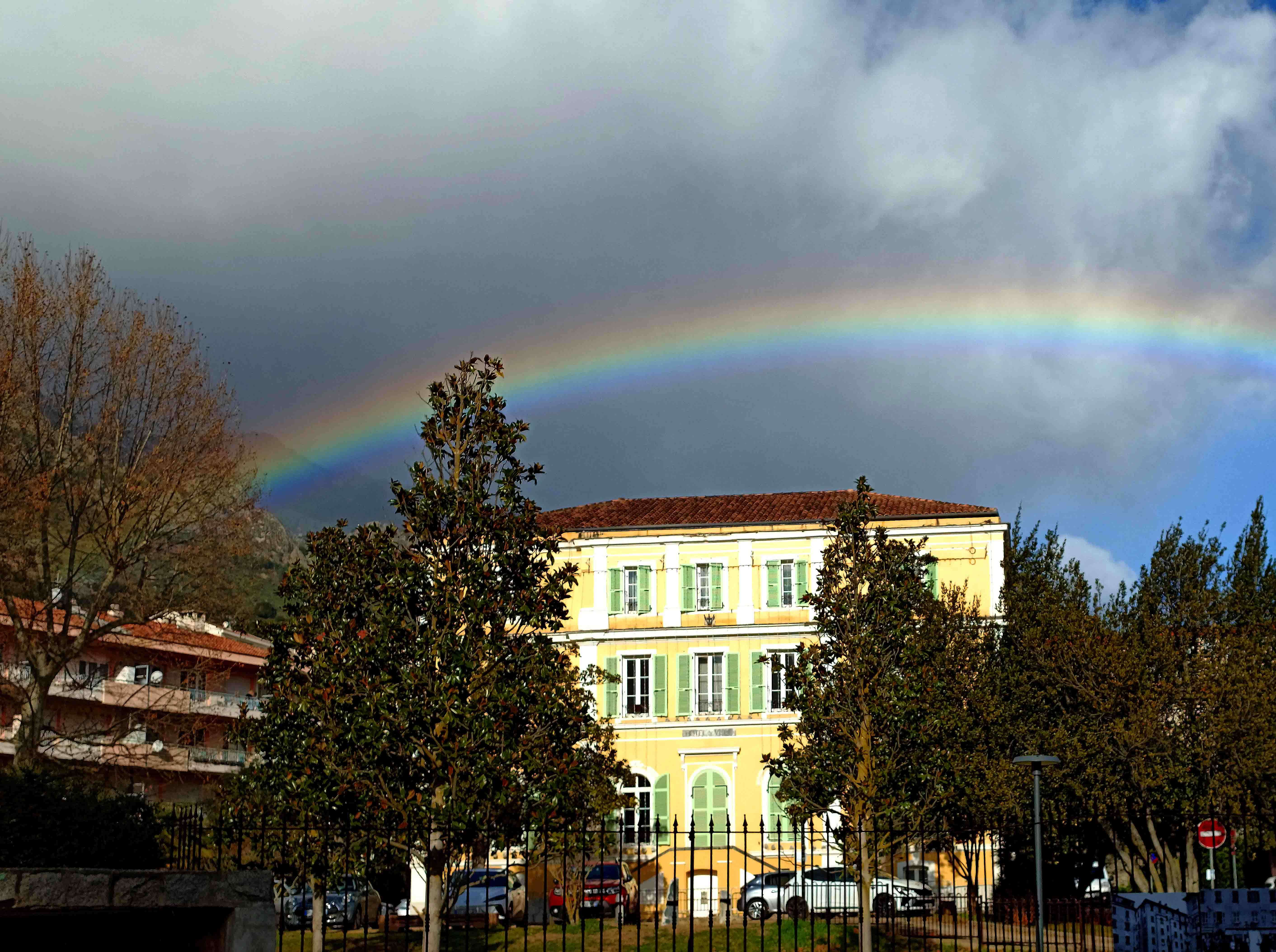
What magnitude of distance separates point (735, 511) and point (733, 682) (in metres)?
7.44

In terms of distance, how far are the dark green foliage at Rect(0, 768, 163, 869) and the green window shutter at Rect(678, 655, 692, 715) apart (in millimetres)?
38460

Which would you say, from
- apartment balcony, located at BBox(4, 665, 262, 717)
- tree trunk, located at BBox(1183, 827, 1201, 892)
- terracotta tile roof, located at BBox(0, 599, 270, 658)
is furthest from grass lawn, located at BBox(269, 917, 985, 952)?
tree trunk, located at BBox(1183, 827, 1201, 892)

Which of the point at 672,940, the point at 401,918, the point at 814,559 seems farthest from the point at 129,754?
the point at 814,559

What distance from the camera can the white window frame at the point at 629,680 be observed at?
52.5m

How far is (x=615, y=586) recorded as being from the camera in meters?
54.1

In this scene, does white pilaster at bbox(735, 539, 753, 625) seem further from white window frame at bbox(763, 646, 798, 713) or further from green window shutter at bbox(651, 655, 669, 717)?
green window shutter at bbox(651, 655, 669, 717)

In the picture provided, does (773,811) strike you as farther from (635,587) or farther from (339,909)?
(339,909)

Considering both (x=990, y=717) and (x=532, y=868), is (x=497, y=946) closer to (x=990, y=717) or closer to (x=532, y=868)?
(x=990, y=717)

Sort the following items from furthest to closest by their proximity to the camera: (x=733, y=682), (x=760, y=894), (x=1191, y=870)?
(x=733, y=682), (x=760, y=894), (x=1191, y=870)

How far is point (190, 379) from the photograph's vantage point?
30.3 meters

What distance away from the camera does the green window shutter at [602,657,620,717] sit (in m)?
52.7

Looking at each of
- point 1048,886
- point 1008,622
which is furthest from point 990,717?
point 1048,886

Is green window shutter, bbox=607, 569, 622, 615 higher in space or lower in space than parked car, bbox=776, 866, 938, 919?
higher

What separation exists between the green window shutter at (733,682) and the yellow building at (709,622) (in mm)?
45
